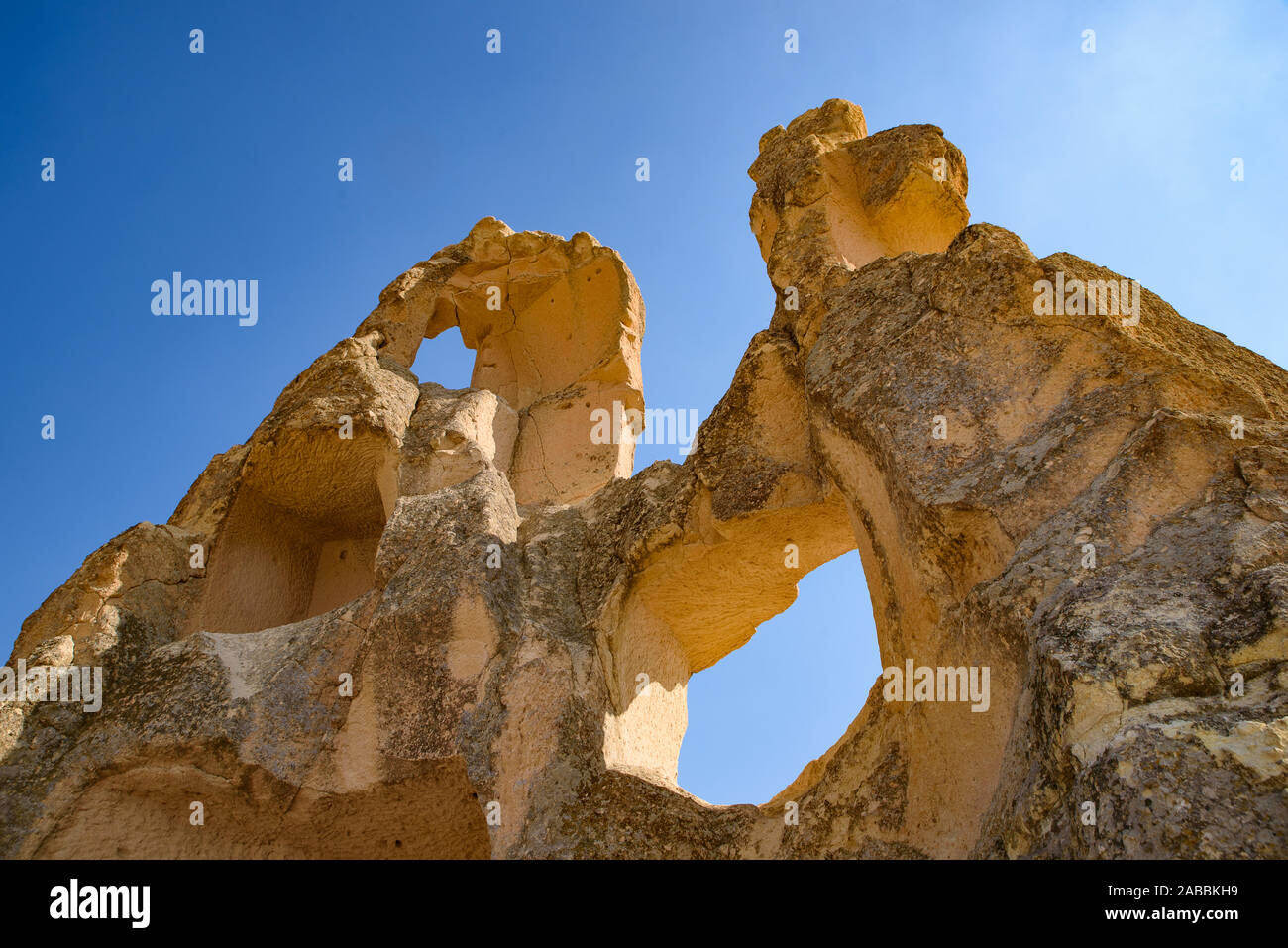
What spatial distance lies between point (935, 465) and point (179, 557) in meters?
5.38

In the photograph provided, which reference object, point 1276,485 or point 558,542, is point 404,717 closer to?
point 558,542

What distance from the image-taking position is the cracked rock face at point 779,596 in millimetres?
3482

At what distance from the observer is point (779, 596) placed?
22.2 feet

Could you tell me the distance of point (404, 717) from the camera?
5.79 meters

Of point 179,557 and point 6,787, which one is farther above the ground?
point 179,557

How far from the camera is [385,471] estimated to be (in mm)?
7902

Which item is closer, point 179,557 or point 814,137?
point 179,557

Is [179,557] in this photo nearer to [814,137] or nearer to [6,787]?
[6,787]

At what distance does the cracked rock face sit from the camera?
3482 mm

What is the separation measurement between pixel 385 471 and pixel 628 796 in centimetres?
369

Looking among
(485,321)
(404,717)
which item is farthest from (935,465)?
(485,321)

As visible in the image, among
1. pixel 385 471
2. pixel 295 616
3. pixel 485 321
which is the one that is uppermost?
pixel 485 321
